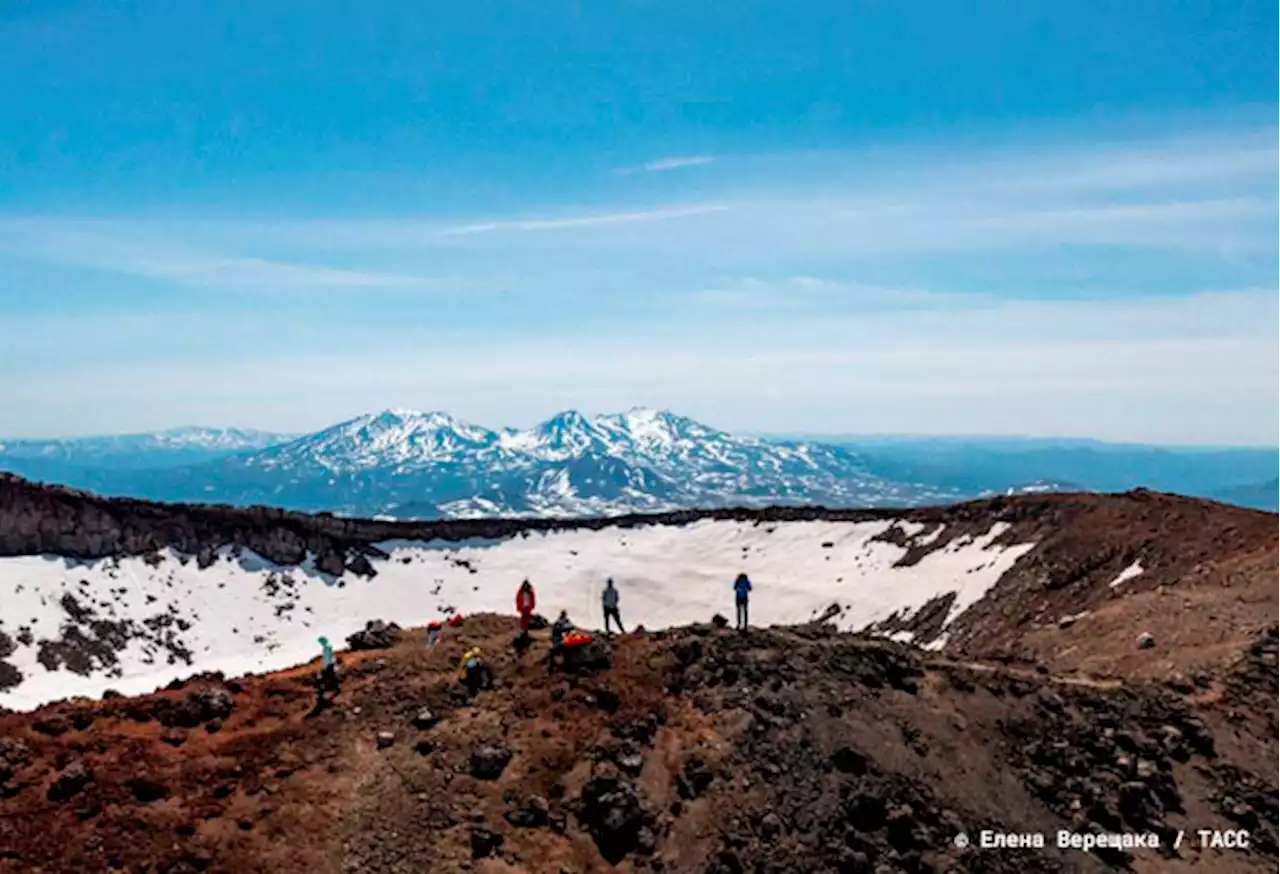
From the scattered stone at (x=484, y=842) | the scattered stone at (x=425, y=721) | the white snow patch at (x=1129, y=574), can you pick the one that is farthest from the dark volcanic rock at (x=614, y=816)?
the white snow patch at (x=1129, y=574)

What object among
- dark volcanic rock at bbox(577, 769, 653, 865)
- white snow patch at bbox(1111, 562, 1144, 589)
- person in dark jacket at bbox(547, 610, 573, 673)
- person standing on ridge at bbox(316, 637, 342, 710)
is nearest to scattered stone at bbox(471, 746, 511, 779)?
dark volcanic rock at bbox(577, 769, 653, 865)

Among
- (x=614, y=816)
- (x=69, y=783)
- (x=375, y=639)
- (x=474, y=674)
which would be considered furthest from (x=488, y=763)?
(x=375, y=639)

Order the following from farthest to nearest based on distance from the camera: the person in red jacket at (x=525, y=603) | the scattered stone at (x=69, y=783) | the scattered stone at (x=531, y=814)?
the person in red jacket at (x=525, y=603) < the scattered stone at (x=531, y=814) < the scattered stone at (x=69, y=783)

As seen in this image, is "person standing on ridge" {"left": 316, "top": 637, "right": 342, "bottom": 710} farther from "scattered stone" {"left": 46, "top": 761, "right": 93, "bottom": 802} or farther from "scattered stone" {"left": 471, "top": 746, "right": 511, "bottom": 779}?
"scattered stone" {"left": 46, "top": 761, "right": 93, "bottom": 802}

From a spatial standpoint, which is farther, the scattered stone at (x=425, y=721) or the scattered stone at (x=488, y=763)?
the scattered stone at (x=425, y=721)

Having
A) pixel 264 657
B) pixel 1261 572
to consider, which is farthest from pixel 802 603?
pixel 264 657

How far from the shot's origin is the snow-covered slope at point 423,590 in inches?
2009

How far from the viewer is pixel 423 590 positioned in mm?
68250

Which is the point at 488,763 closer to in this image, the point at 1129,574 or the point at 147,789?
the point at 147,789

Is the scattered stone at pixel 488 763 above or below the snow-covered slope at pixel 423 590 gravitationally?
above

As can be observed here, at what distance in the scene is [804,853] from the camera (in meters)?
17.9

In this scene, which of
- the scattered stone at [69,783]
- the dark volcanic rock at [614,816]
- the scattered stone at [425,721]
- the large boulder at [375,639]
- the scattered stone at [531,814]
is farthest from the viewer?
the large boulder at [375,639]

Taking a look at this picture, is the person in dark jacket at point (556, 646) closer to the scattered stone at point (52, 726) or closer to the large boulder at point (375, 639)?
the large boulder at point (375, 639)

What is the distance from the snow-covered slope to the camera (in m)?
51.0
